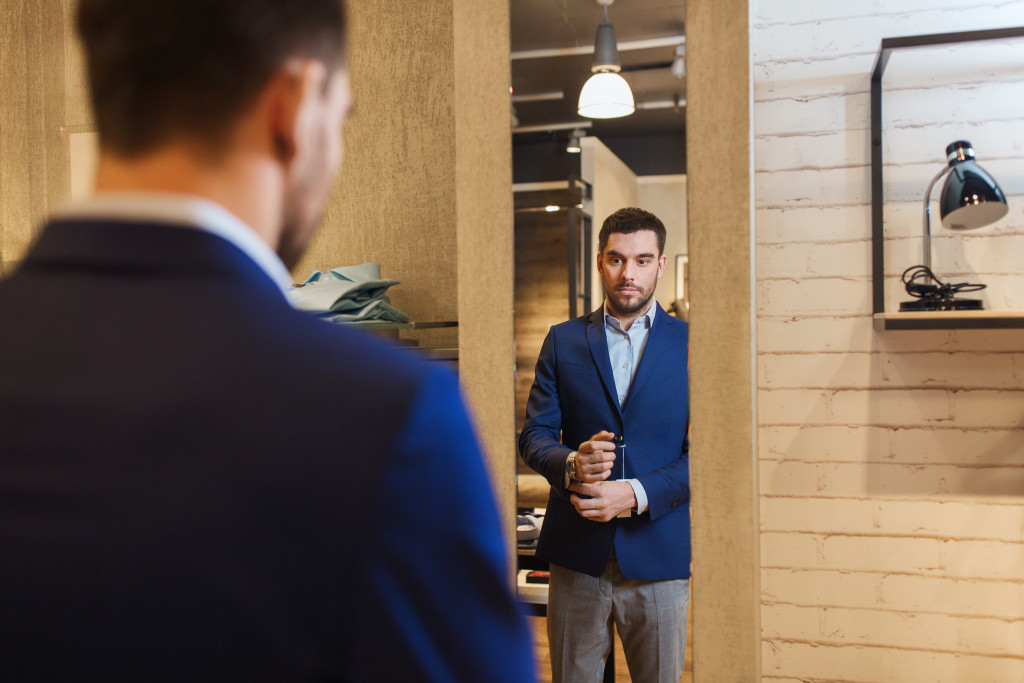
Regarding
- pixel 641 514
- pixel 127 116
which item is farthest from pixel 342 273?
pixel 127 116

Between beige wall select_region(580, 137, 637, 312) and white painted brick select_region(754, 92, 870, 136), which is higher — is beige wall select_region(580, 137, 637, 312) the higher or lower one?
the lower one

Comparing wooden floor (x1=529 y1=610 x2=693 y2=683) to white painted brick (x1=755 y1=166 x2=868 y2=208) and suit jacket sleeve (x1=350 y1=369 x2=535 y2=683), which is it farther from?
white painted brick (x1=755 y1=166 x2=868 y2=208)

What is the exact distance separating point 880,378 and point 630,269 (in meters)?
0.93

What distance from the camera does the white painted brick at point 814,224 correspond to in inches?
75.9

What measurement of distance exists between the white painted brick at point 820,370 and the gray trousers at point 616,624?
804 millimetres

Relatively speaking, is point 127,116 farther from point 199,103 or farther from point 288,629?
point 288,629

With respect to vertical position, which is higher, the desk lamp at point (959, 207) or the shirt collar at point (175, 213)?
the desk lamp at point (959, 207)

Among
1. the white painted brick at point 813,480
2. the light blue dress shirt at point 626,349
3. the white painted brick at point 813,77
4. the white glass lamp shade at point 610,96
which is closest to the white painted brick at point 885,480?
the white painted brick at point 813,480

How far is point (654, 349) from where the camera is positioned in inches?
53.1

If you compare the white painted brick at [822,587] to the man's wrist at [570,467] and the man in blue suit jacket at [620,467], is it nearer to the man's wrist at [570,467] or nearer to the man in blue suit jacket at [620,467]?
the man in blue suit jacket at [620,467]

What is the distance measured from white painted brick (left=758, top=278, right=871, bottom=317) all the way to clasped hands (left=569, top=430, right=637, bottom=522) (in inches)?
32.6

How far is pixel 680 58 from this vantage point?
1326 millimetres

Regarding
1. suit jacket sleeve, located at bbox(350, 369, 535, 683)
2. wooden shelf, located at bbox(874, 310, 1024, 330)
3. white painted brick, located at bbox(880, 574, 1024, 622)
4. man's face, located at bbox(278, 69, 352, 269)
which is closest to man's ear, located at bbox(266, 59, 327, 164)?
man's face, located at bbox(278, 69, 352, 269)

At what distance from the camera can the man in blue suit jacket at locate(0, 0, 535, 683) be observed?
0.38 meters
